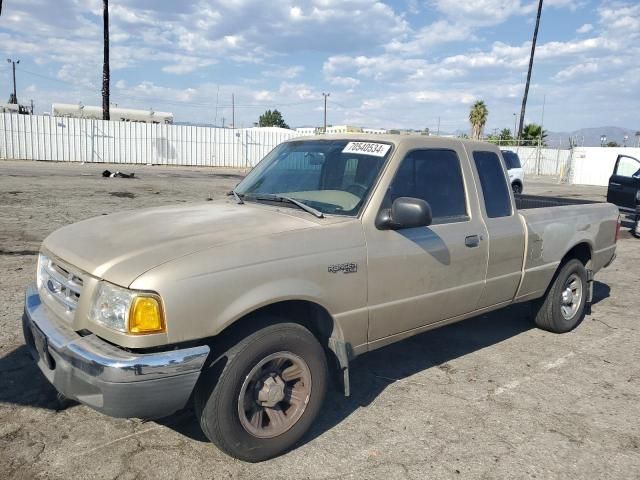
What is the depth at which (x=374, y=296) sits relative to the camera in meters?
3.34

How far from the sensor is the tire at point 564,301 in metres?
5.16

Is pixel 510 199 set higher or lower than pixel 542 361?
higher

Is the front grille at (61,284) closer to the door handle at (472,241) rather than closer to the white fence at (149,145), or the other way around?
the door handle at (472,241)

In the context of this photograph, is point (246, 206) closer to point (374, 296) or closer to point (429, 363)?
point (374, 296)

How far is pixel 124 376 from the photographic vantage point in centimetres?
244

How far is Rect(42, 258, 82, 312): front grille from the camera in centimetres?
283

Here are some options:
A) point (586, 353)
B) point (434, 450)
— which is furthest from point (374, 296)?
point (586, 353)

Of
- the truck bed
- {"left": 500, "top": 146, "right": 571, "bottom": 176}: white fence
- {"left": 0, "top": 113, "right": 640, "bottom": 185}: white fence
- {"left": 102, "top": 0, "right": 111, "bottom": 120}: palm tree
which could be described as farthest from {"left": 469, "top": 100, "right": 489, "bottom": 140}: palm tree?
the truck bed

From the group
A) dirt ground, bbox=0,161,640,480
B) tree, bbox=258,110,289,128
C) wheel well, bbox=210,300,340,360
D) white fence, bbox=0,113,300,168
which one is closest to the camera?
wheel well, bbox=210,300,340,360

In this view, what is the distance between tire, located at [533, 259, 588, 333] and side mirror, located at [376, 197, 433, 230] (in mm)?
2590

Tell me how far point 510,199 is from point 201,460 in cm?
324

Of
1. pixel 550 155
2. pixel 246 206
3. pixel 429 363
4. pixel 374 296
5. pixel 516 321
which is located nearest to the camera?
pixel 374 296

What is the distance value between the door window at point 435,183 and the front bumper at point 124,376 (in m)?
1.74

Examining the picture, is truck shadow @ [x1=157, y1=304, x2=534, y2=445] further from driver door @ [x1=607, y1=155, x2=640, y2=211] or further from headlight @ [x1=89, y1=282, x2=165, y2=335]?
driver door @ [x1=607, y1=155, x2=640, y2=211]
